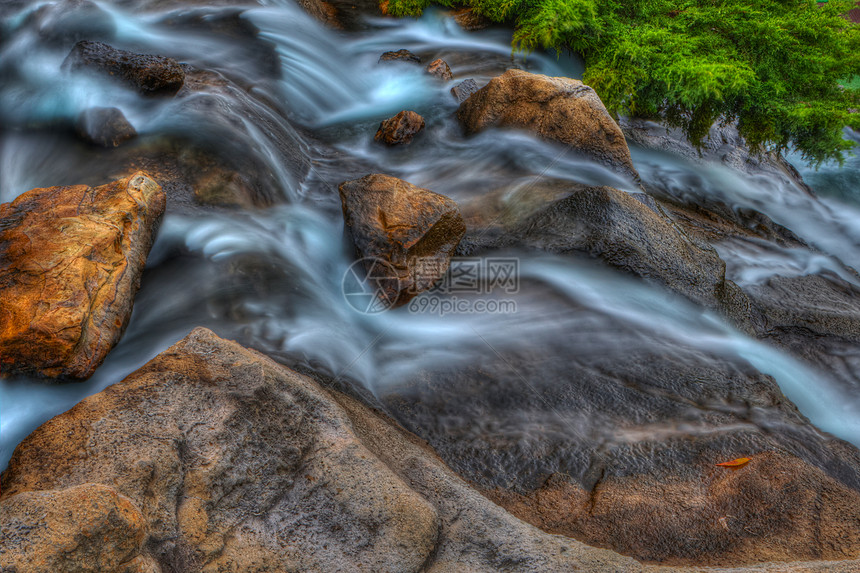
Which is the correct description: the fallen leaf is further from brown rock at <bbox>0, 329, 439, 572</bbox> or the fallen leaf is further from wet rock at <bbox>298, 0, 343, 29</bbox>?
wet rock at <bbox>298, 0, 343, 29</bbox>

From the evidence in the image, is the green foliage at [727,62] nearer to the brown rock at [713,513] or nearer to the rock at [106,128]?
the brown rock at [713,513]

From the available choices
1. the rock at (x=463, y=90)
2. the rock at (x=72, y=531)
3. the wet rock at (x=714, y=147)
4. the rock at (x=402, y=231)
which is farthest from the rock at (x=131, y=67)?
the wet rock at (x=714, y=147)

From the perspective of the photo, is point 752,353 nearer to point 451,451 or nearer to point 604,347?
point 604,347

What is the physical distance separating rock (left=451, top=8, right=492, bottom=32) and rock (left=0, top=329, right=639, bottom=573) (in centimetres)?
734

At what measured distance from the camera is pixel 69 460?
1.98 meters

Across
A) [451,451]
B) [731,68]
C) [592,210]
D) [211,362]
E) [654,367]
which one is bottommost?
[451,451]

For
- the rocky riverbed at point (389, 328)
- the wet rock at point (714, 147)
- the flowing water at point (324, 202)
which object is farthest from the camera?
the wet rock at point (714, 147)

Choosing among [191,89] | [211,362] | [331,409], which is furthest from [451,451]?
[191,89]

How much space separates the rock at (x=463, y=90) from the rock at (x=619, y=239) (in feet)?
8.46

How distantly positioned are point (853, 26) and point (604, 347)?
600 centimetres

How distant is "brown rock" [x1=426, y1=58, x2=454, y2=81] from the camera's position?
22.7ft

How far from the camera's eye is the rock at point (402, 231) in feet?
12.5

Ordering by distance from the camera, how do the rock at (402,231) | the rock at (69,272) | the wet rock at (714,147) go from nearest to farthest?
the rock at (69,272) → the rock at (402,231) → the wet rock at (714,147)

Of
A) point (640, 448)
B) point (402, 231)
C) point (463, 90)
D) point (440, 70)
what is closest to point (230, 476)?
point (640, 448)
